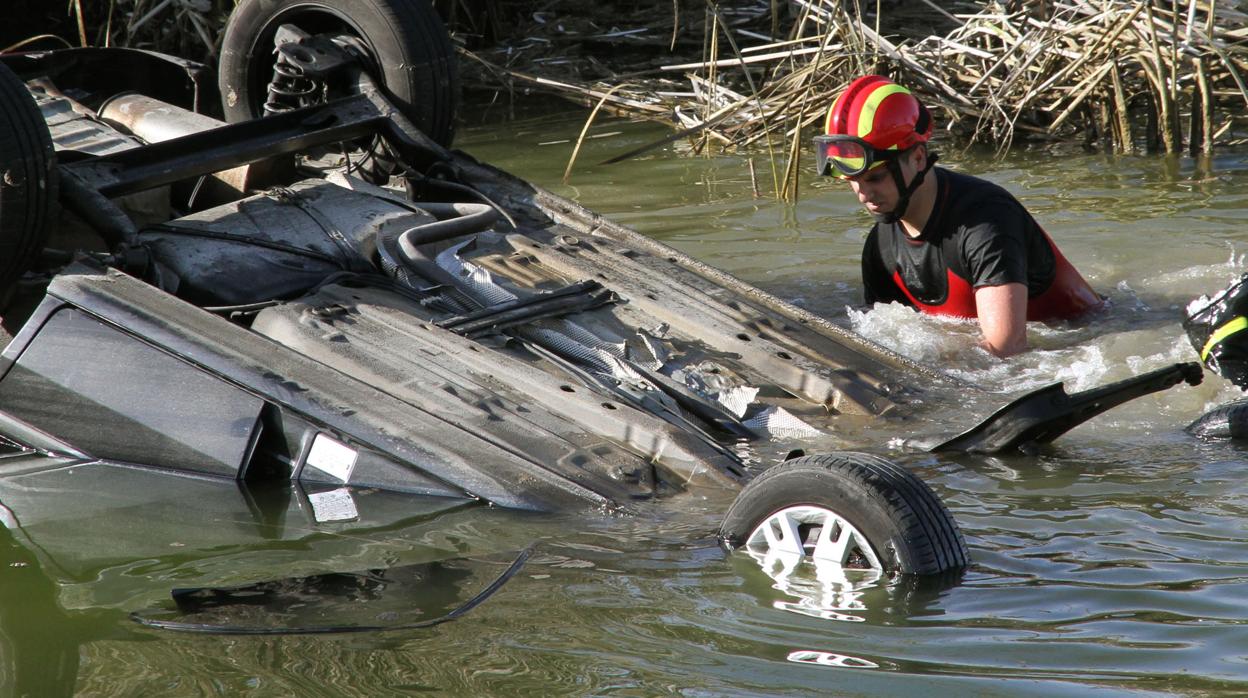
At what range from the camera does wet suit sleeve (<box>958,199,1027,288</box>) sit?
200 inches

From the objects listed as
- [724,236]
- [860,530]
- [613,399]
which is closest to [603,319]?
[613,399]

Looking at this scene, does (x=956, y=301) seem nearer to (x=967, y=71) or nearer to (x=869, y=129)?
(x=869, y=129)

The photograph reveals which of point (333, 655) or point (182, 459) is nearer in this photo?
point (333, 655)

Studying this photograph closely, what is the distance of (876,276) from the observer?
5.81 meters

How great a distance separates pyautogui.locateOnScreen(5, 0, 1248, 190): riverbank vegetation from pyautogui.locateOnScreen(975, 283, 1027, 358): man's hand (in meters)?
2.43

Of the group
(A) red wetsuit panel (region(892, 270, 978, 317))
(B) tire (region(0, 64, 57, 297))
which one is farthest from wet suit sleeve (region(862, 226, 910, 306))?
(B) tire (region(0, 64, 57, 297))

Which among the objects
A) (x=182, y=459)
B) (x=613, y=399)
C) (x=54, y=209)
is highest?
(x=54, y=209)

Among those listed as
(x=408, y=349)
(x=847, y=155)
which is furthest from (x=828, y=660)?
(x=847, y=155)

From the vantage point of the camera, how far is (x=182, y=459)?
4.46 m

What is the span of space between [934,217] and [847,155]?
0.48 meters

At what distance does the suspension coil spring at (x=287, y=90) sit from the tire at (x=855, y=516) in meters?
3.73

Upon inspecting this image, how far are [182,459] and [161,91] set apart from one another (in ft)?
10.6

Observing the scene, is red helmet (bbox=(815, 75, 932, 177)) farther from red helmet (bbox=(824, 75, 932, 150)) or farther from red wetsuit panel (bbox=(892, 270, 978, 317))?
red wetsuit panel (bbox=(892, 270, 978, 317))

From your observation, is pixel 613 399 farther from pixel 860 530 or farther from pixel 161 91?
pixel 161 91
